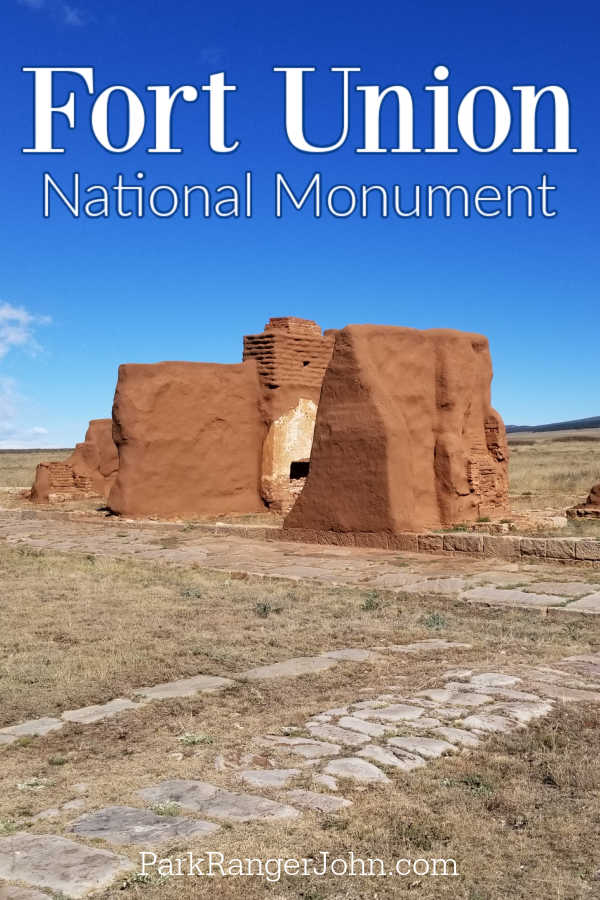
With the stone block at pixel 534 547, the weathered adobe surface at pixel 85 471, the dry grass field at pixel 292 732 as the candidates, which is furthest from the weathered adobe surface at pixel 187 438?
the stone block at pixel 534 547

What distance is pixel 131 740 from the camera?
4809mm

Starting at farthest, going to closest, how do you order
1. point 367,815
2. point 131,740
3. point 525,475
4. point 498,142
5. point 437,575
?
point 525,475, point 498,142, point 437,575, point 131,740, point 367,815

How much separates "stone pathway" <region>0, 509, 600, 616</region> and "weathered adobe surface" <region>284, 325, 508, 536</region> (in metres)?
0.77

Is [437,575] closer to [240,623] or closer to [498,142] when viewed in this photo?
[240,623]

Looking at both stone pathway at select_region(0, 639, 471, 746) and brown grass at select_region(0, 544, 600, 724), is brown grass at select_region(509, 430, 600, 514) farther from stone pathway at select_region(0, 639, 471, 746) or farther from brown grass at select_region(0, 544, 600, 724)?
stone pathway at select_region(0, 639, 471, 746)

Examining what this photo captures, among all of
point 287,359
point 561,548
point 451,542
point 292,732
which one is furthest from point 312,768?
point 287,359

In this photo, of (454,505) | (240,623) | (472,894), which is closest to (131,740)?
(472,894)

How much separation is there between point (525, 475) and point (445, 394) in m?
21.7

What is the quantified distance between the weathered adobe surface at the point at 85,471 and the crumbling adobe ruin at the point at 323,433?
22.0ft

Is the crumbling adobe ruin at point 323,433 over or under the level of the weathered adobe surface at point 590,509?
over

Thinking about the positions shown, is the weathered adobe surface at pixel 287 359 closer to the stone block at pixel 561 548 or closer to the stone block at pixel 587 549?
the stone block at pixel 561 548

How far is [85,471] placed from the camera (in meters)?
25.7

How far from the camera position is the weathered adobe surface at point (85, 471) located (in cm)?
2514

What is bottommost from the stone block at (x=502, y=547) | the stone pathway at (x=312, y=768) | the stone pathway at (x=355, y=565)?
the stone pathway at (x=312, y=768)
